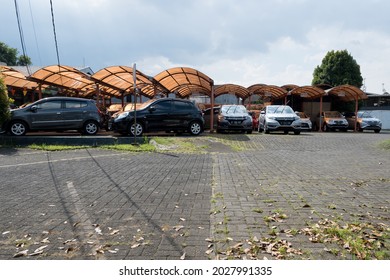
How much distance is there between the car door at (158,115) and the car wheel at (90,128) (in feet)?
7.97

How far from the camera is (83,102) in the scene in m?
13.9

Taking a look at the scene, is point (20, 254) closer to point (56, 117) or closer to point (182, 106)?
point (56, 117)

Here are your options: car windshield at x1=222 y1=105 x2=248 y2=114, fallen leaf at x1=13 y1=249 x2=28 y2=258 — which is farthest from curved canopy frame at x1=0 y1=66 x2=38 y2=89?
fallen leaf at x1=13 y1=249 x2=28 y2=258

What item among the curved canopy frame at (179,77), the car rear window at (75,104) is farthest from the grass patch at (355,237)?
the curved canopy frame at (179,77)

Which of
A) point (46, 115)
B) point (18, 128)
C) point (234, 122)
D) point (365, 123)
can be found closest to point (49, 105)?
point (46, 115)

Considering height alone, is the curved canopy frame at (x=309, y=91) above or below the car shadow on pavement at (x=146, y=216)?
above

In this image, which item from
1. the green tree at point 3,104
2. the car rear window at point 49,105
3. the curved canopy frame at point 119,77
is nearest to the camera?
the green tree at point 3,104

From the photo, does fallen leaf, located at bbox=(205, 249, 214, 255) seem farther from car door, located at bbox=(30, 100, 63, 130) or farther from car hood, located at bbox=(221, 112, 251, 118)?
car hood, located at bbox=(221, 112, 251, 118)

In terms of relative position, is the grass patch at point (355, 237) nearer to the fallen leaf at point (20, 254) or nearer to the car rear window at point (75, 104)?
the fallen leaf at point (20, 254)

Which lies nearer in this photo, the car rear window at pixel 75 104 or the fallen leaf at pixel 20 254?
the fallen leaf at pixel 20 254

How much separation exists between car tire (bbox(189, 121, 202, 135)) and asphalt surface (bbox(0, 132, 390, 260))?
22.2ft

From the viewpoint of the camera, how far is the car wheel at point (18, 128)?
1282 cm

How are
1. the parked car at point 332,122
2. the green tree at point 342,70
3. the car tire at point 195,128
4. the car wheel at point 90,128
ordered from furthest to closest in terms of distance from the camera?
the green tree at point 342,70, the parked car at point 332,122, the car tire at point 195,128, the car wheel at point 90,128
